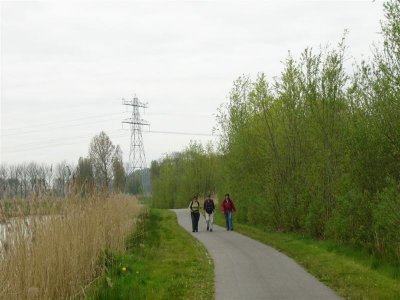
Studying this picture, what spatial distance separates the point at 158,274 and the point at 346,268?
14.1 ft

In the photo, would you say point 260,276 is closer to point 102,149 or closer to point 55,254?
point 55,254

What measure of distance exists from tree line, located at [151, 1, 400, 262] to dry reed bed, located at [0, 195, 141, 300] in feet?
23.6

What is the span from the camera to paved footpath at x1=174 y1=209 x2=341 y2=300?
9.47 meters

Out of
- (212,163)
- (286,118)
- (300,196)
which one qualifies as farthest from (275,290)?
(212,163)

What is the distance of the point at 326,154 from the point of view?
61.6ft

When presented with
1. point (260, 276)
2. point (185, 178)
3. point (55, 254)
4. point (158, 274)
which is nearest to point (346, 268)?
point (260, 276)

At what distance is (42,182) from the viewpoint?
34.7ft

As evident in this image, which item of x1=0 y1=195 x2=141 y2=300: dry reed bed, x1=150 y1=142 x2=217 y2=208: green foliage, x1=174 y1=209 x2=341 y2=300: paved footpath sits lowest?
x1=174 y1=209 x2=341 y2=300: paved footpath

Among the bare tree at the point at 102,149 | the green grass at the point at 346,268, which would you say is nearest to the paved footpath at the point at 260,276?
the green grass at the point at 346,268

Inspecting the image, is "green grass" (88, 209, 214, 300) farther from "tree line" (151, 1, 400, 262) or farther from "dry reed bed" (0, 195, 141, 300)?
"tree line" (151, 1, 400, 262)

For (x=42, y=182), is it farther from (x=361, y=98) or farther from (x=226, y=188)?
(x=226, y=188)

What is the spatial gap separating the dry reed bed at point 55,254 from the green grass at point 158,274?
486mm

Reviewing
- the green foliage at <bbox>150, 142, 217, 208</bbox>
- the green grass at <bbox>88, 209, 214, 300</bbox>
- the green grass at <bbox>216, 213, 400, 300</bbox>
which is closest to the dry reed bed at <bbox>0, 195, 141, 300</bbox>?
the green grass at <bbox>88, 209, 214, 300</bbox>

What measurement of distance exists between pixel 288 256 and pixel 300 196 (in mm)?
6747
